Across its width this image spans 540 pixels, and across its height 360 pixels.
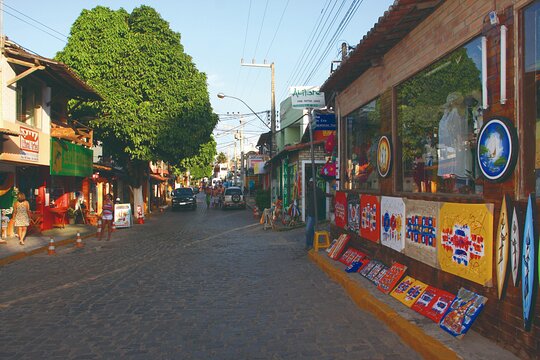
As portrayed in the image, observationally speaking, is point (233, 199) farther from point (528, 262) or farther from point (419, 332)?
point (528, 262)

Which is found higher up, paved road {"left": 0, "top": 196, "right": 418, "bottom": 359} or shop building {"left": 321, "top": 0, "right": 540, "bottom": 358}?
shop building {"left": 321, "top": 0, "right": 540, "bottom": 358}

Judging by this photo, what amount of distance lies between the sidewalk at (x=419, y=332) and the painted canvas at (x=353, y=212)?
182cm

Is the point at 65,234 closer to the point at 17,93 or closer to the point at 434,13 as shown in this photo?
the point at 17,93

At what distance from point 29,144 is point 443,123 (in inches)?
534

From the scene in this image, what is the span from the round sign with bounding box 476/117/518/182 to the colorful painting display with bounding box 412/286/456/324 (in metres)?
1.67

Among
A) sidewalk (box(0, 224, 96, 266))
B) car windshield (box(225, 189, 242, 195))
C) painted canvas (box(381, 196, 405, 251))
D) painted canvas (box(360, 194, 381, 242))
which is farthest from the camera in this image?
car windshield (box(225, 189, 242, 195))

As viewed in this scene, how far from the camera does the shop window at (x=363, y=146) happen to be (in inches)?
345

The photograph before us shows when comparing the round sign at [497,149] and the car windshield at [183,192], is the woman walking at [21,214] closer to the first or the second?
the round sign at [497,149]

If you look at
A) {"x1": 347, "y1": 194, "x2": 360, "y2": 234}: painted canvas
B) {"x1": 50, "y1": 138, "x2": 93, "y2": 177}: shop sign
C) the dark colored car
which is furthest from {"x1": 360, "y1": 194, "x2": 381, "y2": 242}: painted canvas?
the dark colored car

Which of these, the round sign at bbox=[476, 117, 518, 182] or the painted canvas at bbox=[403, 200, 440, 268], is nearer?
the round sign at bbox=[476, 117, 518, 182]

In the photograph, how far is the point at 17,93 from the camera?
14.8 m

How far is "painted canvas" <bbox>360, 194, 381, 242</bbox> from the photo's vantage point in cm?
802

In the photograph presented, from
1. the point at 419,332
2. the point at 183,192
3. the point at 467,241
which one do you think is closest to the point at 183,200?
the point at 183,192

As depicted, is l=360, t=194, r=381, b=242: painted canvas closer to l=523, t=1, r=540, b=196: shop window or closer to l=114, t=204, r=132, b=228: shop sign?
l=523, t=1, r=540, b=196: shop window
